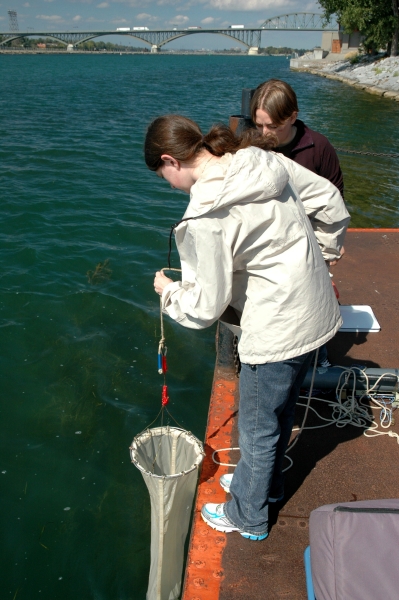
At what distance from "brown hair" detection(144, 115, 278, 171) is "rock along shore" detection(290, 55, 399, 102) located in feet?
110

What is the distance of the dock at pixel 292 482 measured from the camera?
94.7 inches

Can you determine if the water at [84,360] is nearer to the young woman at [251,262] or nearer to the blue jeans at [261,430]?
the blue jeans at [261,430]

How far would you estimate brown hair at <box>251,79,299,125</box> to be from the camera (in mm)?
2855

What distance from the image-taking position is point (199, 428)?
4629 mm

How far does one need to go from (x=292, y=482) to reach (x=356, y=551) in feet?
3.27

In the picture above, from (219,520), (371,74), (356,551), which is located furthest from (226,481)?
(371,74)

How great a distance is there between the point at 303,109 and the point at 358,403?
25.8 m

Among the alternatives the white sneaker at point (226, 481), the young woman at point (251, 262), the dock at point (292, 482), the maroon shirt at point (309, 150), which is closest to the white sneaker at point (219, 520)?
the dock at point (292, 482)

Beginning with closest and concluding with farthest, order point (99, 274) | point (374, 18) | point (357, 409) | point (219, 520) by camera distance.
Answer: point (219, 520), point (357, 409), point (99, 274), point (374, 18)

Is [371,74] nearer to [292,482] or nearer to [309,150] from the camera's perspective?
[309,150]

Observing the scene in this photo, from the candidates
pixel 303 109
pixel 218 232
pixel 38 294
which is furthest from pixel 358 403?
pixel 303 109

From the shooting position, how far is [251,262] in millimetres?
1968

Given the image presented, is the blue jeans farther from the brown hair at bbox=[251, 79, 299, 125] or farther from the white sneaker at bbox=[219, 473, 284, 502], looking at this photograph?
the brown hair at bbox=[251, 79, 299, 125]

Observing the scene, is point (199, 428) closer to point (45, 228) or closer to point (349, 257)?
point (349, 257)
